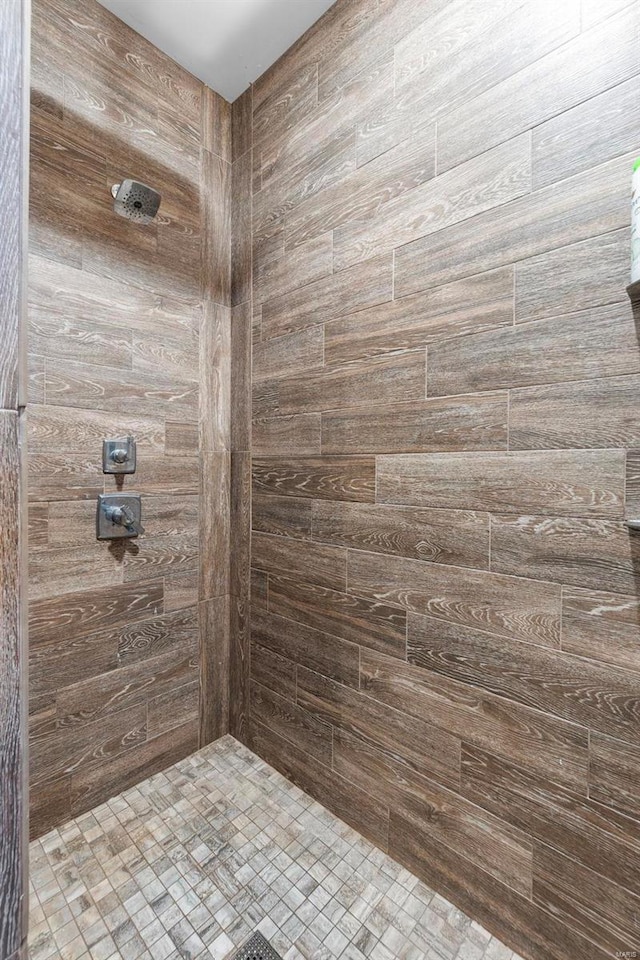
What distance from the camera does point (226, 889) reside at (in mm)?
1087

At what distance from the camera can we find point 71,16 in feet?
4.16

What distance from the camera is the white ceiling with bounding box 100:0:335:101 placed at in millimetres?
1317

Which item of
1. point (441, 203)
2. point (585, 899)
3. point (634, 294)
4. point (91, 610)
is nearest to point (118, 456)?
point (91, 610)

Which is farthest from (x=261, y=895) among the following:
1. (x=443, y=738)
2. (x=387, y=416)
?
(x=387, y=416)

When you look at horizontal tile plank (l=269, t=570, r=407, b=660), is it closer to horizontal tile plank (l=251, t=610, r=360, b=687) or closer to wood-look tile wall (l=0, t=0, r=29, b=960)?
horizontal tile plank (l=251, t=610, r=360, b=687)

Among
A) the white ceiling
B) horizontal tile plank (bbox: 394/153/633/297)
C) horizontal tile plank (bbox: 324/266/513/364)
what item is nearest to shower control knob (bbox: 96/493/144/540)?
horizontal tile plank (bbox: 324/266/513/364)

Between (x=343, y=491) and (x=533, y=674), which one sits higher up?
(x=343, y=491)

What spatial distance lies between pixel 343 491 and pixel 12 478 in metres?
0.92

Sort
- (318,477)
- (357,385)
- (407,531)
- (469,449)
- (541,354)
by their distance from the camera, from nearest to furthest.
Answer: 1. (541,354)
2. (469,449)
3. (407,531)
4. (357,385)
5. (318,477)

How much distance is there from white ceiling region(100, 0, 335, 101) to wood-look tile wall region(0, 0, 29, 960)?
126 centimetres

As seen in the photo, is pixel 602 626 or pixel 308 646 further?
pixel 308 646

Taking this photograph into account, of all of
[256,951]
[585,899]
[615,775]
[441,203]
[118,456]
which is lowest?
[256,951]

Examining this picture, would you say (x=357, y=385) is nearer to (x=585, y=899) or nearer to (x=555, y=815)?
(x=555, y=815)

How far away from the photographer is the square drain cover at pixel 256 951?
0.94 metres
